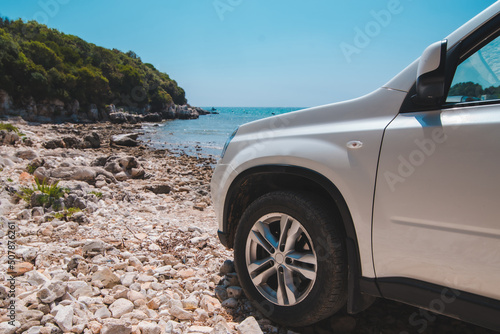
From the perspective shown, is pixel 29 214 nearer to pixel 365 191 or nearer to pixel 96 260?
pixel 96 260

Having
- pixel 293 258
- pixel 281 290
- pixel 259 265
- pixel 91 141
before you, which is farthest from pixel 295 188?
pixel 91 141

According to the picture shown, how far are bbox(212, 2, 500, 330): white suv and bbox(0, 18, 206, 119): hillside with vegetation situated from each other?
44.9 m

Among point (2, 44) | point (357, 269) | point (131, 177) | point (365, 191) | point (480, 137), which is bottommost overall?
point (131, 177)

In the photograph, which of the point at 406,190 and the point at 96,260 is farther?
the point at 96,260

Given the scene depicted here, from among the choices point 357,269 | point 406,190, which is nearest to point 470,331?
point 357,269

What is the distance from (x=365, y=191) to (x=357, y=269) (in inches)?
19.0

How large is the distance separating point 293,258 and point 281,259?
0.11m

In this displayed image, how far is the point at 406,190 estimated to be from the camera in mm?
1607

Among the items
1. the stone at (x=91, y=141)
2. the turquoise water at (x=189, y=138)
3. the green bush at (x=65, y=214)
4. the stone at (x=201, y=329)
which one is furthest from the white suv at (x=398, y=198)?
the stone at (x=91, y=141)

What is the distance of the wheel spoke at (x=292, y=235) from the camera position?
2094 mm

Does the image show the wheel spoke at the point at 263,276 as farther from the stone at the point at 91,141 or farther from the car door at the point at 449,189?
the stone at the point at 91,141

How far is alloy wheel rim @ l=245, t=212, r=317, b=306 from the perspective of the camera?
81.2 inches

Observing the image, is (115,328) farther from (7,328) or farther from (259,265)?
(259,265)

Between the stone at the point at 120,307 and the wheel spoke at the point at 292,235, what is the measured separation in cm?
128
